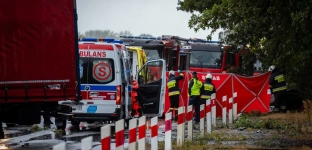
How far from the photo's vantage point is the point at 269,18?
15.2 meters

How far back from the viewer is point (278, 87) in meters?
27.7

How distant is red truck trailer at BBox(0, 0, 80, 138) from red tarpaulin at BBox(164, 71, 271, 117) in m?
12.7

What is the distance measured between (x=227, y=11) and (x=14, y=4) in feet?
21.3

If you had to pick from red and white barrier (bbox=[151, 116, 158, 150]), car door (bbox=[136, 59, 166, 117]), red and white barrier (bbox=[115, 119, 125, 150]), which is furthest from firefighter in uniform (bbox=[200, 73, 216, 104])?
red and white barrier (bbox=[115, 119, 125, 150])

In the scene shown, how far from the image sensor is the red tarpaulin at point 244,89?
2756 cm

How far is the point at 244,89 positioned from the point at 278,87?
126cm

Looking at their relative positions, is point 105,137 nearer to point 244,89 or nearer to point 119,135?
point 119,135

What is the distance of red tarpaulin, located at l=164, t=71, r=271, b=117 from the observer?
90.4 feet

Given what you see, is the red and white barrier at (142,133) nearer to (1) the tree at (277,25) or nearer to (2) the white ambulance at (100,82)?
(1) the tree at (277,25)

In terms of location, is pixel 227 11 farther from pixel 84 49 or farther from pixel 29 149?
pixel 29 149

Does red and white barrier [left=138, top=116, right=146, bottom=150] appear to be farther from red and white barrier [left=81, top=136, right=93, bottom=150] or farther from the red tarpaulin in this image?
the red tarpaulin

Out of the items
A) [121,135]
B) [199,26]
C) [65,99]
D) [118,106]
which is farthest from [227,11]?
[121,135]

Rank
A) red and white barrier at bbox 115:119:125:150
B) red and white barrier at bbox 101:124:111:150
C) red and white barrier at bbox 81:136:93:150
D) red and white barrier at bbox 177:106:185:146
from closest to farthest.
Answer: red and white barrier at bbox 81:136:93:150 → red and white barrier at bbox 101:124:111:150 → red and white barrier at bbox 115:119:125:150 → red and white barrier at bbox 177:106:185:146


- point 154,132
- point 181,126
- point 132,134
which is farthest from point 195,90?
point 132,134
